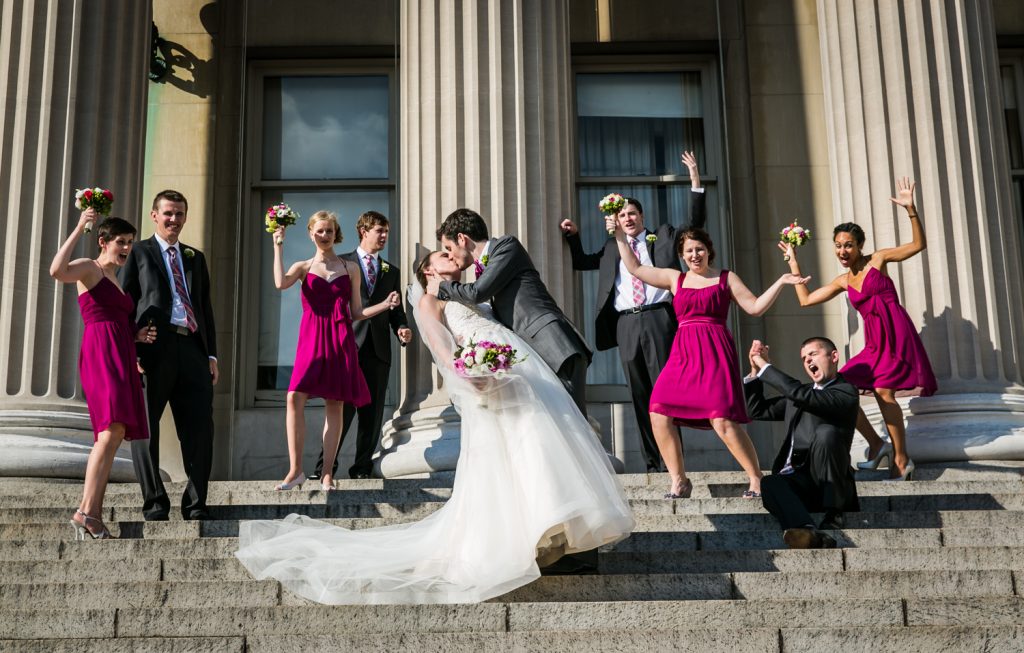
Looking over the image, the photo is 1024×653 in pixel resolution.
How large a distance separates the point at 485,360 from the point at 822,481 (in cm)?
248

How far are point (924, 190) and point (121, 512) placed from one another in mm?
7526

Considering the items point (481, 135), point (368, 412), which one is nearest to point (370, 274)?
point (368, 412)

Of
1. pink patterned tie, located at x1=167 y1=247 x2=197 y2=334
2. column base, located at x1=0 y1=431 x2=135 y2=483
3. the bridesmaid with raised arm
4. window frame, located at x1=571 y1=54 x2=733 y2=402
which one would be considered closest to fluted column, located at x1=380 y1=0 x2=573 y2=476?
the bridesmaid with raised arm

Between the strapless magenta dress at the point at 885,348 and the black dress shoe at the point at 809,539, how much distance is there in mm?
3240

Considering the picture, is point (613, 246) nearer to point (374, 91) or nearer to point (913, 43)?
point (913, 43)

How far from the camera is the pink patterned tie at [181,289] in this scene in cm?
888

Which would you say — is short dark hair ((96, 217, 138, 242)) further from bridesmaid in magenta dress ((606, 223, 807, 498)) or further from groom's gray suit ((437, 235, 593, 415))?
bridesmaid in magenta dress ((606, 223, 807, 498))

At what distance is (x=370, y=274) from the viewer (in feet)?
36.6

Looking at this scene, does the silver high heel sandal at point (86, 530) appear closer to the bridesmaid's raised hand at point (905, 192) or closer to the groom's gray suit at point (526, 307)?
the groom's gray suit at point (526, 307)

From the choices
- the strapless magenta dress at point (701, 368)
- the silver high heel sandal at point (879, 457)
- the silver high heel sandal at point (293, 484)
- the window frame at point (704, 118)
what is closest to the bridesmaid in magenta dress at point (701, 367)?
the strapless magenta dress at point (701, 368)

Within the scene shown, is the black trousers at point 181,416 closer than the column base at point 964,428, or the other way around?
the black trousers at point 181,416

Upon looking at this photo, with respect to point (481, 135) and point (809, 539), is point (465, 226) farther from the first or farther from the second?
point (481, 135)

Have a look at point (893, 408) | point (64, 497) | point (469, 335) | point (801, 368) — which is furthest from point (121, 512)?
point (801, 368)

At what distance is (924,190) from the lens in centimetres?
1189
